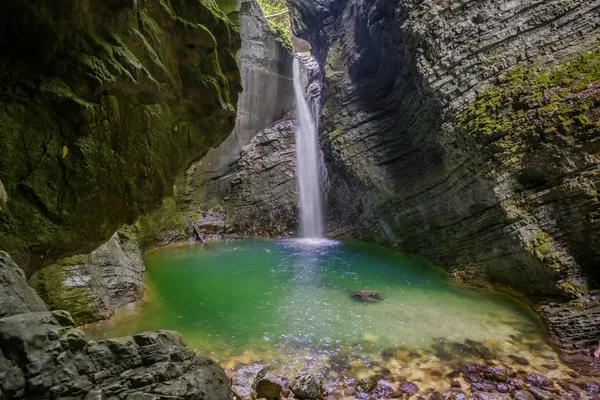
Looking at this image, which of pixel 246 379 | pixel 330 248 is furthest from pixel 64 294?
pixel 330 248

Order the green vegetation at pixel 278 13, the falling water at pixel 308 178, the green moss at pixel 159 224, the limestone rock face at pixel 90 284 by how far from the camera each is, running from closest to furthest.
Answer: the limestone rock face at pixel 90 284 → the green moss at pixel 159 224 → the falling water at pixel 308 178 → the green vegetation at pixel 278 13

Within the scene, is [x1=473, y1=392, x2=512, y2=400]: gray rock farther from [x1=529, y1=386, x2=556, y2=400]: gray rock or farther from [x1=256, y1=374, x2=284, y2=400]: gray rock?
[x1=256, y1=374, x2=284, y2=400]: gray rock

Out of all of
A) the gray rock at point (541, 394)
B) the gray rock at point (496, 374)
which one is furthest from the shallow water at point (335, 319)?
the gray rock at point (541, 394)

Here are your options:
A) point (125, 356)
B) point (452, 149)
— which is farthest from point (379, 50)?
point (125, 356)

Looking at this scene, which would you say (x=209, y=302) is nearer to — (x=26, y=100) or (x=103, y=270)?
(x=103, y=270)

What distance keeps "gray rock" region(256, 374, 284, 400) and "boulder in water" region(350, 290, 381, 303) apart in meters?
4.61

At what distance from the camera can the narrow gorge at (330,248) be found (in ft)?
14.3

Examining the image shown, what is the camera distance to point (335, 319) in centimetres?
785

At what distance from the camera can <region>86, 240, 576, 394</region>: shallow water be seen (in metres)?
6.10

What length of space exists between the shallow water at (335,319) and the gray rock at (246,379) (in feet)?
1.29

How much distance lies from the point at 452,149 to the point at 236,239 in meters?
14.0

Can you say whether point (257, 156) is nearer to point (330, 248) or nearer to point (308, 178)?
point (308, 178)

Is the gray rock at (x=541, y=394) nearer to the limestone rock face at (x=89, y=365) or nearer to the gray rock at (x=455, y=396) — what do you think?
the gray rock at (x=455, y=396)

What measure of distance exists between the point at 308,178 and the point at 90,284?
16.5 meters
